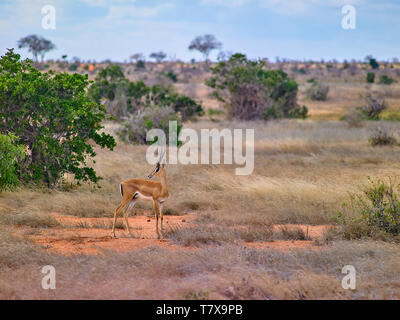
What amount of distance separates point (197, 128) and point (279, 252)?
58.9 feet

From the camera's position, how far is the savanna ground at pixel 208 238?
5.85 meters

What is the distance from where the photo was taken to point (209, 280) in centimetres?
604

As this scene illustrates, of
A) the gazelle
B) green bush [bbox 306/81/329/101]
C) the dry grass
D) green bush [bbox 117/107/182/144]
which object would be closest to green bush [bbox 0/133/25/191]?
the gazelle

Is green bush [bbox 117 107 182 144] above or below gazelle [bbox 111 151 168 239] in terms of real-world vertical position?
above

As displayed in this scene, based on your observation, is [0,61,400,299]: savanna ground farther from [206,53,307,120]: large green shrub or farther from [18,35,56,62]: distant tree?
[18,35,56,62]: distant tree

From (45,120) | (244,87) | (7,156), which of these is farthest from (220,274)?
(244,87)

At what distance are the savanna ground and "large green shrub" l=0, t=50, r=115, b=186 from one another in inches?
23.4

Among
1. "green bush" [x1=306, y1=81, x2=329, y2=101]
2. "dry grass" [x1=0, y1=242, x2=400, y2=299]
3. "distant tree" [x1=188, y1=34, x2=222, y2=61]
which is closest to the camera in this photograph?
"dry grass" [x1=0, y1=242, x2=400, y2=299]

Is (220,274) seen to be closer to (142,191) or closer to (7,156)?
(142,191)

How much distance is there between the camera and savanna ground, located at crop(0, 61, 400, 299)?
5852mm

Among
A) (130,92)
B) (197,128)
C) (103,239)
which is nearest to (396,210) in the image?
(103,239)

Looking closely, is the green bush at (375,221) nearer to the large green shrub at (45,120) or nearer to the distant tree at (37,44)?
the large green shrub at (45,120)

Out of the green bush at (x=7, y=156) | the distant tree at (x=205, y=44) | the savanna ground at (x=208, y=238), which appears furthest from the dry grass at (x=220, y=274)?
the distant tree at (x=205, y=44)

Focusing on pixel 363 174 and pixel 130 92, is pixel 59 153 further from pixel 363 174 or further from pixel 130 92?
pixel 130 92
